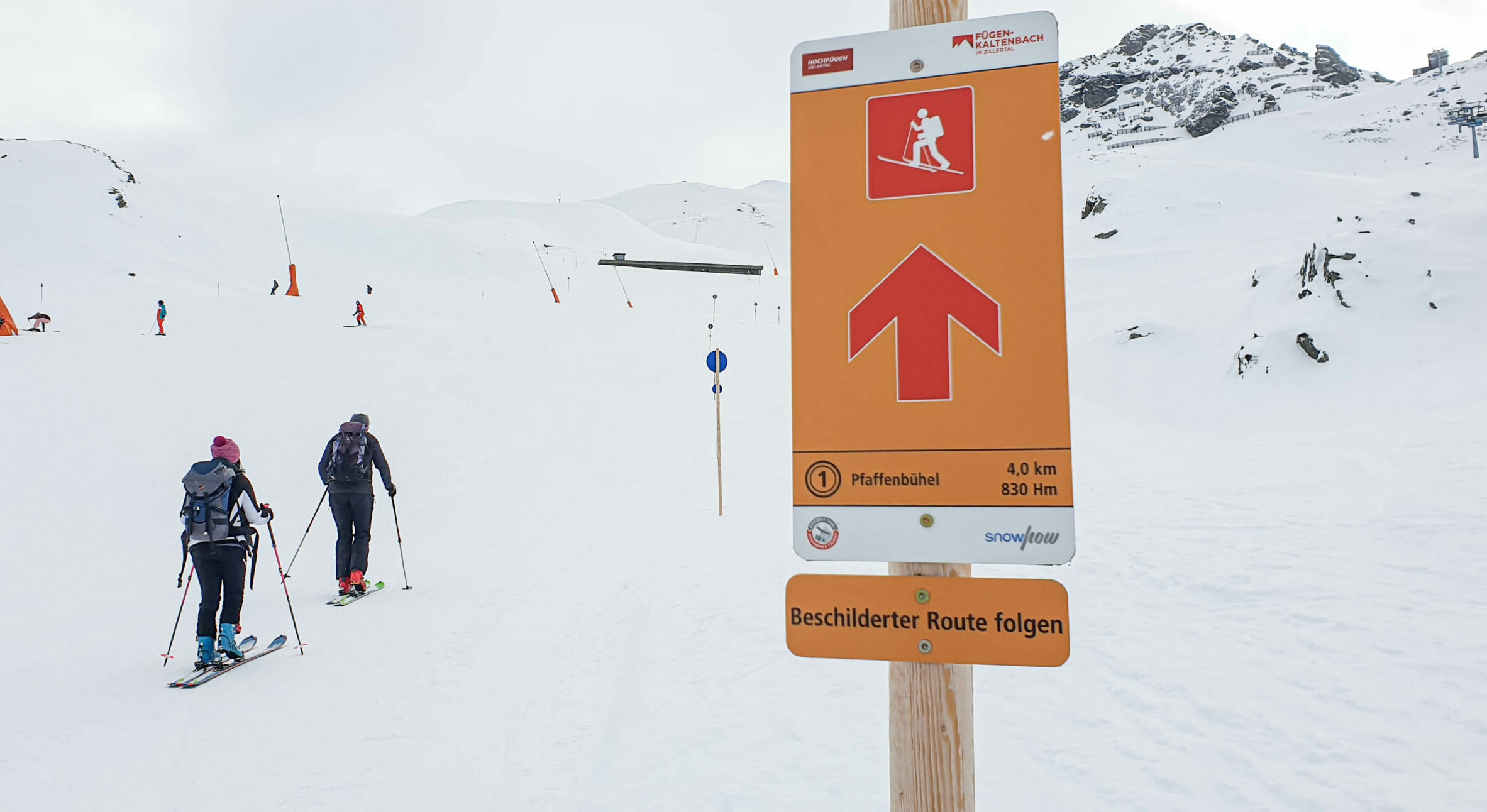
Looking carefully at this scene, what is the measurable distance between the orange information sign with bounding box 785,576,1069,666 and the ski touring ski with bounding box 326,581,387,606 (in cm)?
710

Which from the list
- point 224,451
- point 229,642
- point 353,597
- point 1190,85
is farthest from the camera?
point 1190,85

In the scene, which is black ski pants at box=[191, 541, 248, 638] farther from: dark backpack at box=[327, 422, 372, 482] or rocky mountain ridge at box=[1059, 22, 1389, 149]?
rocky mountain ridge at box=[1059, 22, 1389, 149]

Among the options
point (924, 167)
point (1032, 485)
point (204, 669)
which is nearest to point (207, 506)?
point (204, 669)

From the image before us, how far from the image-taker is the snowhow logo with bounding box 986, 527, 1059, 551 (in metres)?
1.64

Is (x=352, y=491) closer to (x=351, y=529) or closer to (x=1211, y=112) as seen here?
(x=351, y=529)

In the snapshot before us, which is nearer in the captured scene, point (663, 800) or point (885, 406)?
point (885, 406)

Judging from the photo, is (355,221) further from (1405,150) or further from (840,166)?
(1405,150)

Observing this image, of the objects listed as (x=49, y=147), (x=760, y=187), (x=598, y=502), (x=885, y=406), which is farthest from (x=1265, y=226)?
(x=760, y=187)

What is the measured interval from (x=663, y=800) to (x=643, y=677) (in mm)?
1515

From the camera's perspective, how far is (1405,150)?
4594 cm

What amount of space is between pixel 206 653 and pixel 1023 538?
6289 millimetres

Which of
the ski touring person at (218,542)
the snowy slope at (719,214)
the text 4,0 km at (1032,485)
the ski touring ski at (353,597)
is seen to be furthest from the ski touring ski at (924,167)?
the snowy slope at (719,214)

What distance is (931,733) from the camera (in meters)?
1.71

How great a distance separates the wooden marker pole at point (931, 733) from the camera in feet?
5.58
